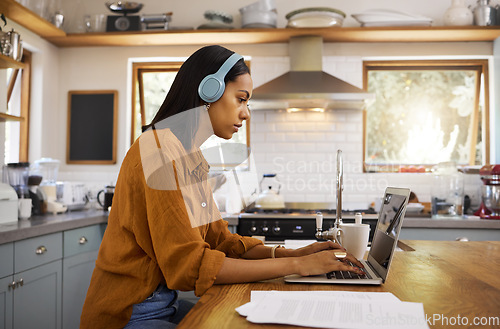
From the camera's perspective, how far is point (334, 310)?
2.96 ft

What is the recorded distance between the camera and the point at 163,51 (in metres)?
3.94

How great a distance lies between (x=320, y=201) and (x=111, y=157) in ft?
6.06

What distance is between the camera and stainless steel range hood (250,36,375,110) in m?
3.33

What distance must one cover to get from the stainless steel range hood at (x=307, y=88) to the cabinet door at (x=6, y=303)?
6.68 ft

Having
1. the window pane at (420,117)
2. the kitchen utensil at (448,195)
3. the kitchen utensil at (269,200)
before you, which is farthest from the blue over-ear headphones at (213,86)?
the window pane at (420,117)

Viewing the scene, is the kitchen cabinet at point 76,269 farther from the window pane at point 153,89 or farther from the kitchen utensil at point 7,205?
the window pane at point 153,89

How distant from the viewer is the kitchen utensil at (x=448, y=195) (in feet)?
10.6

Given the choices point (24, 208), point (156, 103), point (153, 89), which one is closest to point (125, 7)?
point (153, 89)

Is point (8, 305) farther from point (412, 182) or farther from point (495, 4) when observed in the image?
point (495, 4)

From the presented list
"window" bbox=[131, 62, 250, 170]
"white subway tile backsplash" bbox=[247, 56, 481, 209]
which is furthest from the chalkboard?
"white subway tile backsplash" bbox=[247, 56, 481, 209]

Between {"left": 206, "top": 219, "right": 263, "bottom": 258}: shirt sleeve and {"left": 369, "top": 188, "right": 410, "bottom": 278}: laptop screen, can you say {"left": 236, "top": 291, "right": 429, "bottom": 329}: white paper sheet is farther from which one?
{"left": 206, "top": 219, "right": 263, "bottom": 258}: shirt sleeve

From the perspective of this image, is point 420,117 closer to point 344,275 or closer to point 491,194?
point 491,194

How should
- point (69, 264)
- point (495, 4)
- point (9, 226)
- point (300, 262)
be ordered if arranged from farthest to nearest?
point (495, 4), point (69, 264), point (9, 226), point (300, 262)

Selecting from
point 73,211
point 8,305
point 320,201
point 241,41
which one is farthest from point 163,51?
point 8,305
